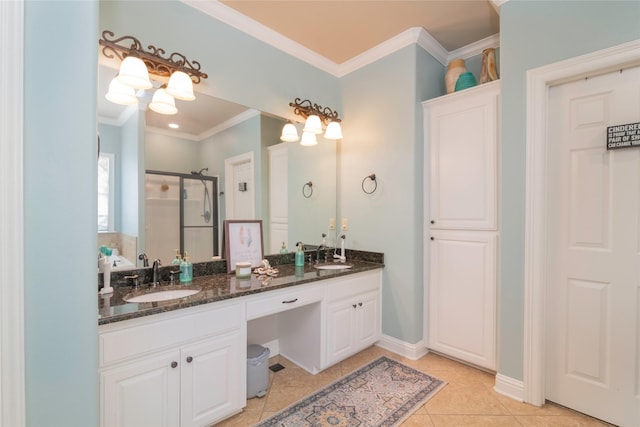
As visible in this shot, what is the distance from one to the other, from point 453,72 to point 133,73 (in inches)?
97.4

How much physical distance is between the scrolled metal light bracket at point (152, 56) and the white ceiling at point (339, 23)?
18cm

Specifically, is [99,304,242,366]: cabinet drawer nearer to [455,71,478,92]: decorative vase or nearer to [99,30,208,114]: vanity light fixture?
[99,30,208,114]: vanity light fixture

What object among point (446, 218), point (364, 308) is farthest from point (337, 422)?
point (446, 218)

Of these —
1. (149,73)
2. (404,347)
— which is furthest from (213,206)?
(404,347)

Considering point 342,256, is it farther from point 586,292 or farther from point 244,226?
point 586,292

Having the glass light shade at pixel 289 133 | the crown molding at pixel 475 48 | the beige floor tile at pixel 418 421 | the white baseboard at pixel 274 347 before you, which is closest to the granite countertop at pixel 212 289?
the white baseboard at pixel 274 347

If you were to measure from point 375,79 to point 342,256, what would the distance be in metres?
1.74

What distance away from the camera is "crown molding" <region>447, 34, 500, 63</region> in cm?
250

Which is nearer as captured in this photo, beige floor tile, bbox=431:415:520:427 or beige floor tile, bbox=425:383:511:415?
beige floor tile, bbox=431:415:520:427

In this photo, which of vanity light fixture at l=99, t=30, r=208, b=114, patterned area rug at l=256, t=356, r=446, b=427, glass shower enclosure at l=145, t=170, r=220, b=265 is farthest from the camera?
glass shower enclosure at l=145, t=170, r=220, b=265

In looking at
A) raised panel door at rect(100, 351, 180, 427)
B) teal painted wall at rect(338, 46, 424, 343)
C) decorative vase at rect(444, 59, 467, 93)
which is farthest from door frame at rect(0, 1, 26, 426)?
Answer: decorative vase at rect(444, 59, 467, 93)

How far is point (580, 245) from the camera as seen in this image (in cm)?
181

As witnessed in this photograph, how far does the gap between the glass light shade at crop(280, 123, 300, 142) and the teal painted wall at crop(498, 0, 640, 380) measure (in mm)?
1612

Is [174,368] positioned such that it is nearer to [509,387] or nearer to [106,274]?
[106,274]
